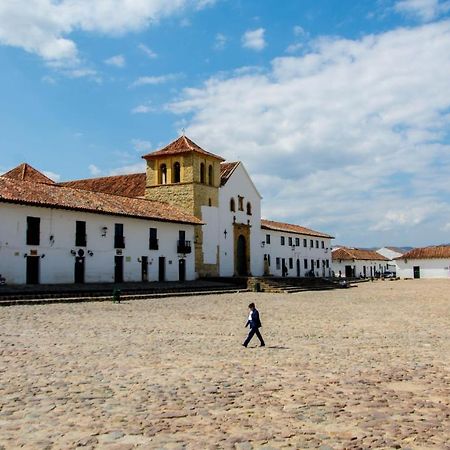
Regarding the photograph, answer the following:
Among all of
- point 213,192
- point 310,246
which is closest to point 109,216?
point 213,192

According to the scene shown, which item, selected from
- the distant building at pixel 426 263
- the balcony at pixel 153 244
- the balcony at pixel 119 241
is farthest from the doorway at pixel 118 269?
the distant building at pixel 426 263

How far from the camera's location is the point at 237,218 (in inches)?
1793

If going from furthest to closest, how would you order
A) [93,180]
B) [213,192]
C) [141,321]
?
[93,180] < [213,192] < [141,321]

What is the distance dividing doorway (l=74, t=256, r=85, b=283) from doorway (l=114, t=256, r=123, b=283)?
245 cm

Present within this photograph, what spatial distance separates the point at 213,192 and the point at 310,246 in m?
20.9

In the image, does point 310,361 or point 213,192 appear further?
point 213,192

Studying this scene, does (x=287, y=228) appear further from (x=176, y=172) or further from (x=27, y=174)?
(x=27, y=174)

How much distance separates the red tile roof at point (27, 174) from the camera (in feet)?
133

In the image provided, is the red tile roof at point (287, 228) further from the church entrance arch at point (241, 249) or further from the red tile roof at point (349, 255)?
the red tile roof at point (349, 255)

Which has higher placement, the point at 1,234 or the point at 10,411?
the point at 1,234

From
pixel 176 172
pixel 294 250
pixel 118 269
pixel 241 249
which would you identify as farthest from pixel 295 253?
pixel 118 269

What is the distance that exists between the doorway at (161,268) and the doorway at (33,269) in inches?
381

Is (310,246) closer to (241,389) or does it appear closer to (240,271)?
→ (240,271)

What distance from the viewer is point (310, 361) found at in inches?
362
